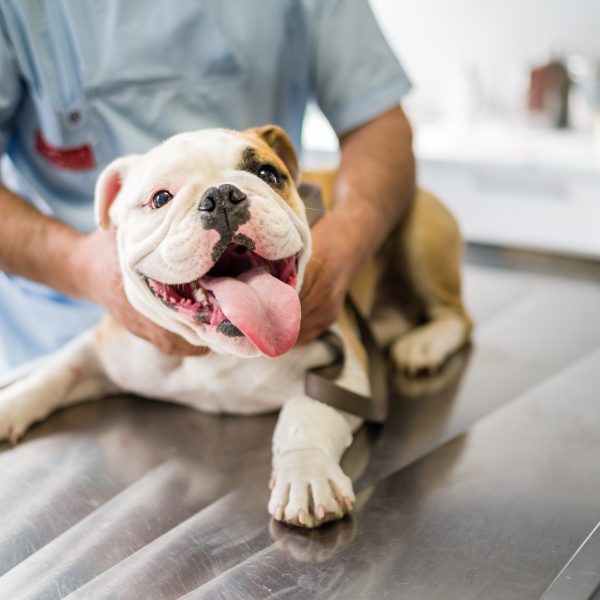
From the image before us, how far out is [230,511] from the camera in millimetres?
918

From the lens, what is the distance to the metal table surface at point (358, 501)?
2.60 feet

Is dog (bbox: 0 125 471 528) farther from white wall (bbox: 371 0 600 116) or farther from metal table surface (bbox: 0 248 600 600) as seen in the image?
white wall (bbox: 371 0 600 116)

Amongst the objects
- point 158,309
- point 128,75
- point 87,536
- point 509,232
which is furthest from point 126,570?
point 509,232

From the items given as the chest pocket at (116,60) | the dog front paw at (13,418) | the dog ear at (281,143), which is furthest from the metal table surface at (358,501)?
the chest pocket at (116,60)

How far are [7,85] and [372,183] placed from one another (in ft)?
1.83

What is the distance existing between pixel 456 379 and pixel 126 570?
23.7 inches

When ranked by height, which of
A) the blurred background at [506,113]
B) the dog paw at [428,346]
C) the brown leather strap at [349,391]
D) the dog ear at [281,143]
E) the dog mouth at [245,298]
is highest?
the dog ear at [281,143]

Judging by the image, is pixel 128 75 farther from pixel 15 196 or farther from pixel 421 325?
pixel 421 325

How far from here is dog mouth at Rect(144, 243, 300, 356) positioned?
859 mm

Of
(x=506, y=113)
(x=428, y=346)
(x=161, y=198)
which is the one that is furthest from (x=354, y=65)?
(x=506, y=113)

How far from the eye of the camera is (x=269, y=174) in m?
0.99

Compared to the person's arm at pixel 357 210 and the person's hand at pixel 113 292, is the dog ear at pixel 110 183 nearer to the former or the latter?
the person's hand at pixel 113 292

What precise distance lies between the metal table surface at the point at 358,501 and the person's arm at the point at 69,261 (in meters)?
0.14

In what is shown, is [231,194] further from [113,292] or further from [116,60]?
[116,60]
